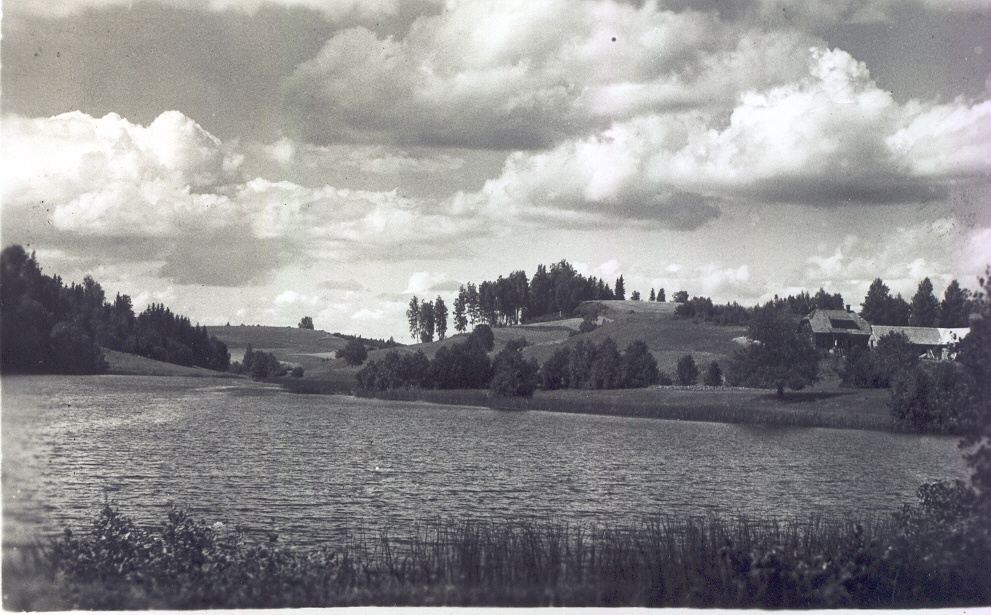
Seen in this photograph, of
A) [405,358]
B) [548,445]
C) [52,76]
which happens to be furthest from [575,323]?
[52,76]

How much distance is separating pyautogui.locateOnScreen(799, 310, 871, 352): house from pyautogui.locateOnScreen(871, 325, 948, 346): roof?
8.83ft

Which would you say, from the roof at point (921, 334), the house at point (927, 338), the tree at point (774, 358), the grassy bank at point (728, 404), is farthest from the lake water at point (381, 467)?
the tree at point (774, 358)

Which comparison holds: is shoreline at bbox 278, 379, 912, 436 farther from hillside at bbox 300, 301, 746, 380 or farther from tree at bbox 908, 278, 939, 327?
tree at bbox 908, 278, 939, 327

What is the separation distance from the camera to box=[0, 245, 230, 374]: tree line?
20250mm

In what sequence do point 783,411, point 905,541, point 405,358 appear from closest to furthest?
point 905,541, point 783,411, point 405,358

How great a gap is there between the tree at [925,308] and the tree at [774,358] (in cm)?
1813

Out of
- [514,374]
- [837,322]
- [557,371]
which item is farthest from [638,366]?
[837,322]

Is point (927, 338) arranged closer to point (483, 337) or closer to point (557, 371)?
point (483, 337)

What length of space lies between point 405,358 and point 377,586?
64975mm

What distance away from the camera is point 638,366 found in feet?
195

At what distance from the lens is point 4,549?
17125 millimetres

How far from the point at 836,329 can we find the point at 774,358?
7347 millimetres

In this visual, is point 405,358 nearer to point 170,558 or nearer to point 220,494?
point 220,494

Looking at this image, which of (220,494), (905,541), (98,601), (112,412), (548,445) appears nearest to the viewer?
(98,601)
